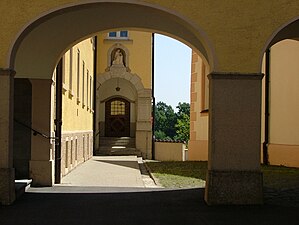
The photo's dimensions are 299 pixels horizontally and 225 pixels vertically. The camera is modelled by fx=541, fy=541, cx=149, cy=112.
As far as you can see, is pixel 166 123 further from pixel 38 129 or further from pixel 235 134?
pixel 235 134

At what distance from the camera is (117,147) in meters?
31.5

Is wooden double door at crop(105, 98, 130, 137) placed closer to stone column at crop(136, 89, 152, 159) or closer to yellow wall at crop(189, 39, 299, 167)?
stone column at crop(136, 89, 152, 159)

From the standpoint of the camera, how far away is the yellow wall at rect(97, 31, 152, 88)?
107 ft

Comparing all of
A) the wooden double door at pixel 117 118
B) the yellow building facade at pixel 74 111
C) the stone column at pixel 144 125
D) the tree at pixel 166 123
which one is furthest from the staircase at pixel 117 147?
the tree at pixel 166 123

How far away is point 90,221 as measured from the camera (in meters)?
8.59

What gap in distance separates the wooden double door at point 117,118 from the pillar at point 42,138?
20.9 meters

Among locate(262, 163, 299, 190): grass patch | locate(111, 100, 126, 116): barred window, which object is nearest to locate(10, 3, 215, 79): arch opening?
locate(262, 163, 299, 190): grass patch

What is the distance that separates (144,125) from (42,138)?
18.4 meters

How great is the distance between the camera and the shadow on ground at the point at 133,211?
863cm

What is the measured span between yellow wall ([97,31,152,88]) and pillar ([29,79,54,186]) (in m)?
18.9

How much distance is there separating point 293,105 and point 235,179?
397 inches

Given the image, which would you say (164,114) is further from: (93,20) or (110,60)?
(93,20)

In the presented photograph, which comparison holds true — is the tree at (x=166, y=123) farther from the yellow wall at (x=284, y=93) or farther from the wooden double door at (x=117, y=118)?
the yellow wall at (x=284, y=93)

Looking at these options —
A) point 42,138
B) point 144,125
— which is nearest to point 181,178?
point 42,138
